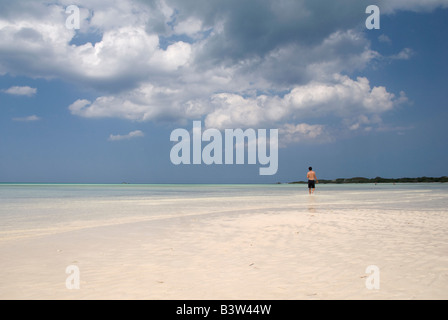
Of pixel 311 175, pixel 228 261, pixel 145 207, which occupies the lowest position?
pixel 145 207

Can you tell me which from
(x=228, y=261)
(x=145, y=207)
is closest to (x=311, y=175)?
(x=145, y=207)

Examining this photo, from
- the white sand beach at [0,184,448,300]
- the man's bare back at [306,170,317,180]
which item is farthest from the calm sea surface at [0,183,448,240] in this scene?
the man's bare back at [306,170,317,180]

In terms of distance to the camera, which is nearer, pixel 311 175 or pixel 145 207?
pixel 145 207

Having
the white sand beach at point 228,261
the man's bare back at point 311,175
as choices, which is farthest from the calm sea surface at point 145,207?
the man's bare back at point 311,175

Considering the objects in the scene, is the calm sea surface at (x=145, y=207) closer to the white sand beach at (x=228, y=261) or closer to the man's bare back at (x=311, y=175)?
the white sand beach at (x=228, y=261)

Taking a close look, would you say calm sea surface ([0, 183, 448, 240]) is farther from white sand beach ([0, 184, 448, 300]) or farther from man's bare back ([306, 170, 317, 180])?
man's bare back ([306, 170, 317, 180])

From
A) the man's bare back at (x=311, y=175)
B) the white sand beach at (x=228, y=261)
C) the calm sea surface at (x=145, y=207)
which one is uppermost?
the man's bare back at (x=311, y=175)

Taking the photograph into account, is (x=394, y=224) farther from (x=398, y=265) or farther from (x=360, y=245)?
(x=398, y=265)

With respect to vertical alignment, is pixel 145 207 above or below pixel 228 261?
below

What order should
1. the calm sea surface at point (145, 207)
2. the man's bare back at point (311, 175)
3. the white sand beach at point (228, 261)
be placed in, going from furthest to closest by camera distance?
the man's bare back at point (311, 175) → the calm sea surface at point (145, 207) → the white sand beach at point (228, 261)

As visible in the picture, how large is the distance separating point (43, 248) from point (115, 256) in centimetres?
233

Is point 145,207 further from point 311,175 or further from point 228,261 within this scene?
point 311,175
